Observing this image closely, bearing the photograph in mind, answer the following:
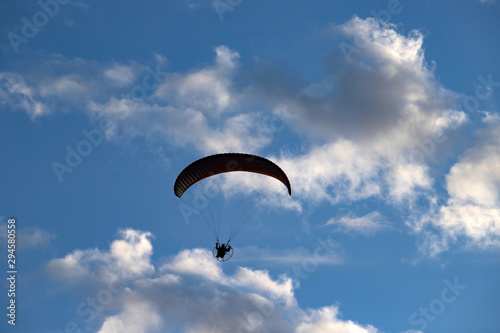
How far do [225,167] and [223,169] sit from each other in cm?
37

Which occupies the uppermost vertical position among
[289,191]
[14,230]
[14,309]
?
[289,191]

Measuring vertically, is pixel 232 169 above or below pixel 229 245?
above

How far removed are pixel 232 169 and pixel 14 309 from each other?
69.3 feet

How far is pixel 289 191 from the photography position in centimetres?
4616

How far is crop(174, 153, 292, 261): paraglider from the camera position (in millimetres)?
45781

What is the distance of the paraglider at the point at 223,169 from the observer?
1802 inches

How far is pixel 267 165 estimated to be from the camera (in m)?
46.2

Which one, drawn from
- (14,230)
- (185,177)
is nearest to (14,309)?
(14,230)

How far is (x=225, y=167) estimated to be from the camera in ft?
153

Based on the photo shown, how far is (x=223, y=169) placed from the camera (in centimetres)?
4700

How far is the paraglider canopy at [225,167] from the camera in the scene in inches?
1802

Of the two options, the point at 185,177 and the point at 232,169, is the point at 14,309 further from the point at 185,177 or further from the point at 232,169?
the point at 232,169

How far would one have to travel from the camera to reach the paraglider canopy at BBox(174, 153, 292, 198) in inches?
1802

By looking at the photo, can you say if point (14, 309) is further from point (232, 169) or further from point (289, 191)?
point (289, 191)
